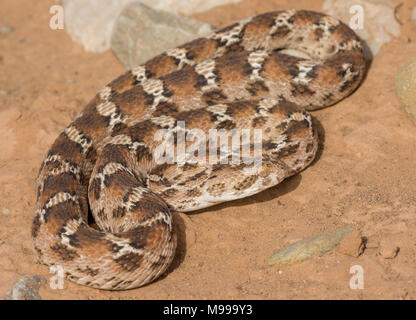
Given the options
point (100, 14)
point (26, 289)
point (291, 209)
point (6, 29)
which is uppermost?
point (100, 14)

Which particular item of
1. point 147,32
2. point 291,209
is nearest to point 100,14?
point 147,32

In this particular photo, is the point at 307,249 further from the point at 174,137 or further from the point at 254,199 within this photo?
the point at 174,137

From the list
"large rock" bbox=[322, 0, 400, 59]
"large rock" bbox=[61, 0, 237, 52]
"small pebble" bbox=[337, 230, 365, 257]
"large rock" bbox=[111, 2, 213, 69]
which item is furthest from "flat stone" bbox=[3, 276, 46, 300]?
"large rock" bbox=[322, 0, 400, 59]

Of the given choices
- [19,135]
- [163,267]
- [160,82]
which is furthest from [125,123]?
[163,267]

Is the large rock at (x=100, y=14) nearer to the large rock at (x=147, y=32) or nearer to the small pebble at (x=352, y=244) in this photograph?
the large rock at (x=147, y=32)

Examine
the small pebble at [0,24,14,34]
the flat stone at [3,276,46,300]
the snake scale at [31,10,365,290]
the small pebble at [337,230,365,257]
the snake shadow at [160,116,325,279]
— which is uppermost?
the small pebble at [0,24,14,34]

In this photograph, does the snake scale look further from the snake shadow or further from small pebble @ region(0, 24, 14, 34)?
small pebble @ region(0, 24, 14, 34)
